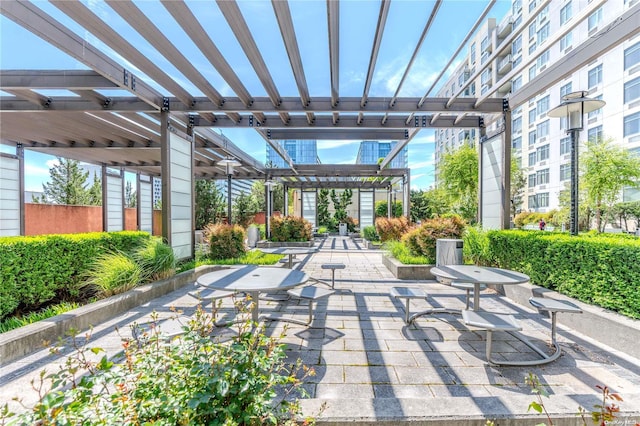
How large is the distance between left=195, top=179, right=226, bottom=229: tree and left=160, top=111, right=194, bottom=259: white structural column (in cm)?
925

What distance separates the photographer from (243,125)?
680cm

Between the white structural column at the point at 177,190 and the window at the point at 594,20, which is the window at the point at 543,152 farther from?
the white structural column at the point at 177,190

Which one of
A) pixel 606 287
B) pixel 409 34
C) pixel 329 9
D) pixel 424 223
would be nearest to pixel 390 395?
pixel 606 287

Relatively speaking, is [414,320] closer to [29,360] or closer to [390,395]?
[390,395]

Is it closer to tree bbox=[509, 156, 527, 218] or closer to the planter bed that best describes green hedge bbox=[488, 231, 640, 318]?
the planter bed

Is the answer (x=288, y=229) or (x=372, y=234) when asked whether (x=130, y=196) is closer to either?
(x=288, y=229)

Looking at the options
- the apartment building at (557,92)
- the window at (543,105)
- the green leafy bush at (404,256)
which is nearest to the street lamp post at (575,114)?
the green leafy bush at (404,256)

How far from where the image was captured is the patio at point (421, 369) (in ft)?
5.90

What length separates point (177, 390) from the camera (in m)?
1.27

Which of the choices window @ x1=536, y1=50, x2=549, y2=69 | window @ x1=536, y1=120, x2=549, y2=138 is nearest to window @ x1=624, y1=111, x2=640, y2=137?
window @ x1=536, y1=120, x2=549, y2=138

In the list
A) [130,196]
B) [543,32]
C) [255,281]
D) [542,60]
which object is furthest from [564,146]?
[130,196]

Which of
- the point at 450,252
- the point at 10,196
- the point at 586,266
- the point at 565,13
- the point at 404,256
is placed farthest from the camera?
the point at 565,13

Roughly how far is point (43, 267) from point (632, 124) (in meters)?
27.6

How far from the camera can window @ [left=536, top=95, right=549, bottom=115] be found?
25125 millimetres
